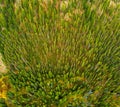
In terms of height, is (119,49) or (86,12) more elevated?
(86,12)

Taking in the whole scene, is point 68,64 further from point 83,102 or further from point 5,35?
point 5,35

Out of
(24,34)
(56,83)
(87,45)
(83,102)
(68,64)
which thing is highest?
(24,34)


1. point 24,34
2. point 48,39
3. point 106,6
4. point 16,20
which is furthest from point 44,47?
point 106,6

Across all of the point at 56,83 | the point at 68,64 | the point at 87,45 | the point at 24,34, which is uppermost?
the point at 24,34

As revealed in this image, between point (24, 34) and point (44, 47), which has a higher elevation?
point (24, 34)

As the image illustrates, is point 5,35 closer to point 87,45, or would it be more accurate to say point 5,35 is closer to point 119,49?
point 87,45

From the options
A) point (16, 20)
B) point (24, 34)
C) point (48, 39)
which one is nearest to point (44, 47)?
point (48, 39)
